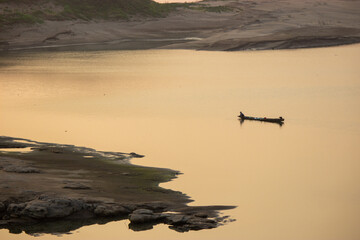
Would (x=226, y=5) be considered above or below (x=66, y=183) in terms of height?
above

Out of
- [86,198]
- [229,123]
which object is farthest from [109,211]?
[229,123]

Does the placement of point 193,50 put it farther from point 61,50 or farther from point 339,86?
point 339,86

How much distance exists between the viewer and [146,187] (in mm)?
19719

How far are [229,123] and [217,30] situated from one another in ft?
159

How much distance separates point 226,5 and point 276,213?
78.7m

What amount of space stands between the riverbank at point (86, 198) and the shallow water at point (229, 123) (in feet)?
1.64

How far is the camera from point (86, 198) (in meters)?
18.0

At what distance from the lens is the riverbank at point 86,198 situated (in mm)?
17125

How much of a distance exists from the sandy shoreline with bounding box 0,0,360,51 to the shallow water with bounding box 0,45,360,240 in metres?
6.80

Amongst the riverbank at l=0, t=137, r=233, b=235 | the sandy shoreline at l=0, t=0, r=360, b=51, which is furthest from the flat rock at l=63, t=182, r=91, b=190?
the sandy shoreline at l=0, t=0, r=360, b=51

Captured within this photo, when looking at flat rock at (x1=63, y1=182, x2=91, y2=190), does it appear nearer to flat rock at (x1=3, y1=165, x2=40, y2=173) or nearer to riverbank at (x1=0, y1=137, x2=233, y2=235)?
riverbank at (x1=0, y1=137, x2=233, y2=235)

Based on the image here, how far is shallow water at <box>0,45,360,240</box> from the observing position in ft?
61.9

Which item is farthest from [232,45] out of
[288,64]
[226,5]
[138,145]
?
[138,145]

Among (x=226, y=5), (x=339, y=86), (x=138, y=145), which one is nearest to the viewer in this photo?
(x=138, y=145)
